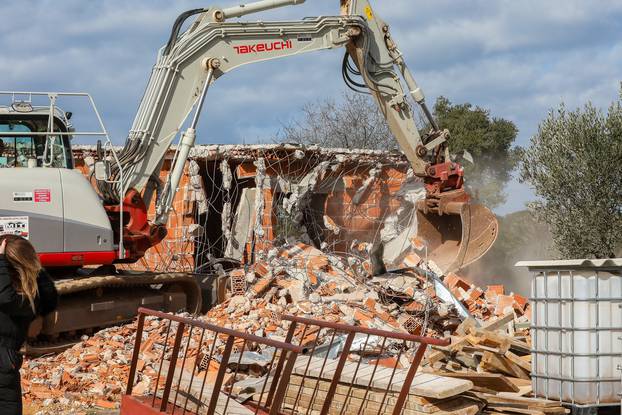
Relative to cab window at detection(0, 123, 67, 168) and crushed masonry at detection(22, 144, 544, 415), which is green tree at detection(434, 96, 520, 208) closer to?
crushed masonry at detection(22, 144, 544, 415)

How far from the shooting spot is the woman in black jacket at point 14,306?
18.6 feet

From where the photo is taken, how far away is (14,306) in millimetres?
5789

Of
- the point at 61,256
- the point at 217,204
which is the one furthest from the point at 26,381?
the point at 217,204

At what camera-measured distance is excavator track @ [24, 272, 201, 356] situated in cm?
1126

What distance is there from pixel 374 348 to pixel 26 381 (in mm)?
4149

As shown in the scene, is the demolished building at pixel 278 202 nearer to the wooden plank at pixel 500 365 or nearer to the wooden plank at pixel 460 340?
the wooden plank at pixel 460 340

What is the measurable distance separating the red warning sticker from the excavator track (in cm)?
106

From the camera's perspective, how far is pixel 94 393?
32.1ft

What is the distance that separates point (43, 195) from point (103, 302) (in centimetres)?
172

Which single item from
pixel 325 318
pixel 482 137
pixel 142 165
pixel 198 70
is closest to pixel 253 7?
pixel 198 70

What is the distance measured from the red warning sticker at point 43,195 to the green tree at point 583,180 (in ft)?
36.0

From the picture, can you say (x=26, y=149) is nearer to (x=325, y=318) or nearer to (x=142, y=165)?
(x=142, y=165)

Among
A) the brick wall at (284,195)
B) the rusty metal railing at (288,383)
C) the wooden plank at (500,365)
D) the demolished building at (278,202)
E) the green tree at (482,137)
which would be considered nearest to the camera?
the rusty metal railing at (288,383)

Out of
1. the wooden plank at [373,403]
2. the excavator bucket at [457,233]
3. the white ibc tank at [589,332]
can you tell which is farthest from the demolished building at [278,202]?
the white ibc tank at [589,332]
